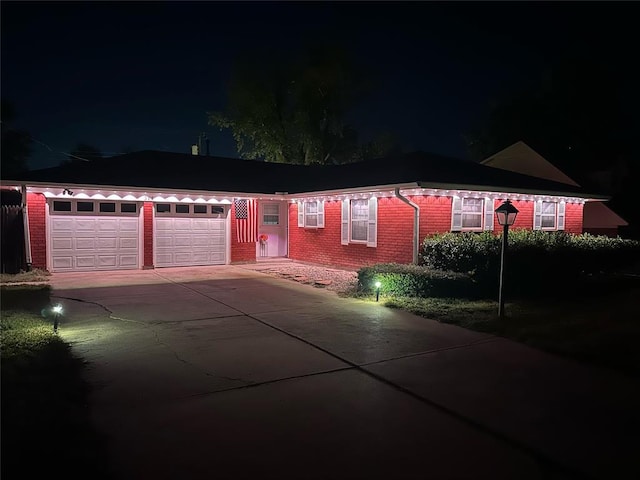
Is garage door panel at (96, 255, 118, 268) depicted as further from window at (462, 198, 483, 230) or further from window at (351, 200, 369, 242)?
window at (462, 198, 483, 230)

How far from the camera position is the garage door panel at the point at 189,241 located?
16.3 m

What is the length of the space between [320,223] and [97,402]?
13.1 meters

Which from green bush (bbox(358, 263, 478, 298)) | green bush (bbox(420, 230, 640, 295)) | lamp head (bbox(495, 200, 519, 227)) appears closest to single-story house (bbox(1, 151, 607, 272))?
green bush (bbox(420, 230, 640, 295))

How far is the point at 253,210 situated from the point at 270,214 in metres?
1.71

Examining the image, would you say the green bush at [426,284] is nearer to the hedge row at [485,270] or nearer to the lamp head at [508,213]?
the hedge row at [485,270]

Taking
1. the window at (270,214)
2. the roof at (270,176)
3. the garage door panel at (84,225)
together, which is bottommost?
the garage door panel at (84,225)

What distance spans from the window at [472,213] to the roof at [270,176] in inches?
25.5

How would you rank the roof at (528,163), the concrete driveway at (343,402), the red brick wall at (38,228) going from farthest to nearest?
the roof at (528,163) < the red brick wall at (38,228) < the concrete driveway at (343,402)

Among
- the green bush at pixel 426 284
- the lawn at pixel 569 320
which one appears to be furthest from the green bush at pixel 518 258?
the lawn at pixel 569 320

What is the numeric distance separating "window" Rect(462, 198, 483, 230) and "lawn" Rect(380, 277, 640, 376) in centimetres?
368

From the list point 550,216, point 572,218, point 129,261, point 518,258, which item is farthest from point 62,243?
point 572,218

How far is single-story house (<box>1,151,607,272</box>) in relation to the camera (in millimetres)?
13688

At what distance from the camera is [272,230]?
19.5 m

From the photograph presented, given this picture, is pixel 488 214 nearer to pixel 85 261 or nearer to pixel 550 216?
pixel 550 216
